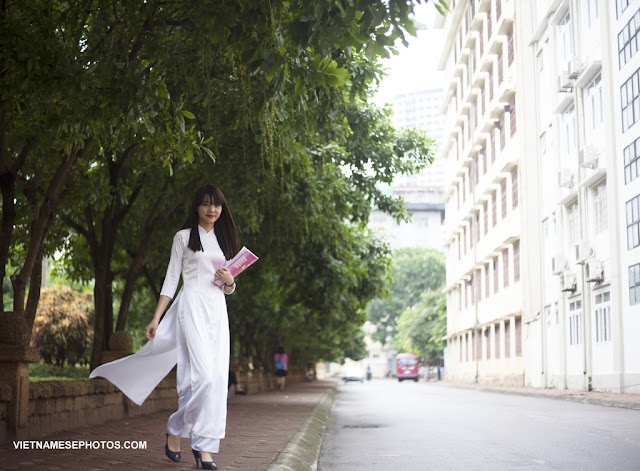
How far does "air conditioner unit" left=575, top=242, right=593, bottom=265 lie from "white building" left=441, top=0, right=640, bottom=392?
63 millimetres

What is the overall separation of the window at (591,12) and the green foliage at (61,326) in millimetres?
20143

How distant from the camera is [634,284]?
24.9 metres

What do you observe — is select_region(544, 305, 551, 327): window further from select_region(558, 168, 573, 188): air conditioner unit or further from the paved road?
the paved road

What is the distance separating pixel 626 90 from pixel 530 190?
13250 millimetres

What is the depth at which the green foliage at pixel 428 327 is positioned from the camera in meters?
77.8

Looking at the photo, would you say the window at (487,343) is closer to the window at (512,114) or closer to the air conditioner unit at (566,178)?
the window at (512,114)

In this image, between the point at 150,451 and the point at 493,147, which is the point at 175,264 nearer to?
the point at 150,451

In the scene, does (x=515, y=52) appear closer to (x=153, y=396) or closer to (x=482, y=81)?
(x=482, y=81)

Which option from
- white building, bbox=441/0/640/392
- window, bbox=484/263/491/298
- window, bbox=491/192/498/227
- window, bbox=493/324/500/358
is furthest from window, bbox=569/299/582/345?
window, bbox=484/263/491/298

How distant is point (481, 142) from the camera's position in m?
49.1

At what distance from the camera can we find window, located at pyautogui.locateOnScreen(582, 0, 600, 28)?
27938 millimetres

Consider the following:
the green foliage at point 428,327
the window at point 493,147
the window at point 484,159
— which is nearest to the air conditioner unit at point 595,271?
the window at point 493,147

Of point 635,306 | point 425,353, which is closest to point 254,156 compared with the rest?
point 635,306

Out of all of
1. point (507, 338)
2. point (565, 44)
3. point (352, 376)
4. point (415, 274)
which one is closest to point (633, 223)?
point (565, 44)
